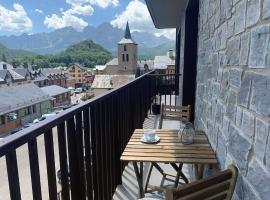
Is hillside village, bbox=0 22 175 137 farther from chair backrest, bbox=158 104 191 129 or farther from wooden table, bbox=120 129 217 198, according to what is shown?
wooden table, bbox=120 129 217 198

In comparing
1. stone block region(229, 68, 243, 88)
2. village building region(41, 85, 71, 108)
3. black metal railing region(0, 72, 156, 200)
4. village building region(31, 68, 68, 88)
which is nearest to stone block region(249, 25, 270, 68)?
stone block region(229, 68, 243, 88)

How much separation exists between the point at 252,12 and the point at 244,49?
0.20 m

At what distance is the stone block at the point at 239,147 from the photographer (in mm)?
1277

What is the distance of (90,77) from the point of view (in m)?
63.8

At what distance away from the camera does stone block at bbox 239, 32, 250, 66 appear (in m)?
1.32

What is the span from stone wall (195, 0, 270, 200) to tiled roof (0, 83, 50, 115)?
25516 millimetres

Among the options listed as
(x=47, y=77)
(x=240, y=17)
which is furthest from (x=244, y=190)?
(x=47, y=77)

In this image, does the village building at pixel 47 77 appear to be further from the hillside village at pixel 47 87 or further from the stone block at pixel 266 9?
the stone block at pixel 266 9

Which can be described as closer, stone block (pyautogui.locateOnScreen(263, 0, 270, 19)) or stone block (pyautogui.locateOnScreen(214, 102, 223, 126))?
stone block (pyautogui.locateOnScreen(263, 0, 270, 19))

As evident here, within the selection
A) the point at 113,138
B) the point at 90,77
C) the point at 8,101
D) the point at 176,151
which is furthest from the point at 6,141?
the point at 90,77

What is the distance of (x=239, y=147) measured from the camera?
137cm

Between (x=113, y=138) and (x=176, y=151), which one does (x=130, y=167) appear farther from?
(x=176, y=151)

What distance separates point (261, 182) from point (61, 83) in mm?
56427

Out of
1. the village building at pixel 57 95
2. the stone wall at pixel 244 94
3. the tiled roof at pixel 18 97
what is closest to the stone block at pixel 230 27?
the stone wall at pixel 244 94
